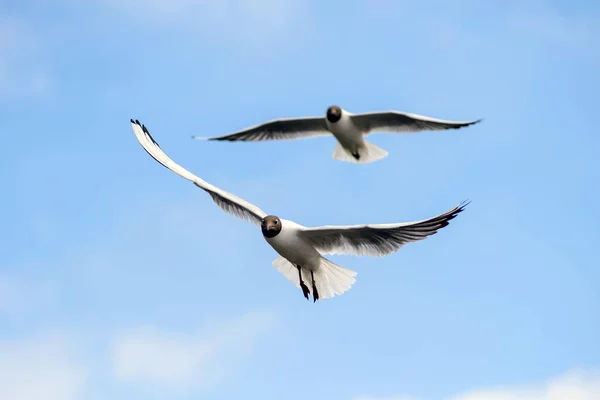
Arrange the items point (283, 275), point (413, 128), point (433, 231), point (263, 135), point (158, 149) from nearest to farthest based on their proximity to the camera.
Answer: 1. point (433, 231)
2. point (283, 275)
3. point (158, 149)
4. point (413, 128)
5. point (263, 135)

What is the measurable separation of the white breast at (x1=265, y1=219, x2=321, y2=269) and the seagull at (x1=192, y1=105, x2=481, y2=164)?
4.88 meters

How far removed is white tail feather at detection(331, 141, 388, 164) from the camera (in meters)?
19.2

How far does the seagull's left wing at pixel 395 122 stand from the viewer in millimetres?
18406

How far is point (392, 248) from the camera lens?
13.2 meters

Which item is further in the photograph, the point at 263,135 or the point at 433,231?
the point at 263,135

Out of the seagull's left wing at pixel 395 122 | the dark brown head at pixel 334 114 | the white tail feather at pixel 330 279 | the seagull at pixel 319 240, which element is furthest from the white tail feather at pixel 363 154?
the white tail feather at pixel 330 279

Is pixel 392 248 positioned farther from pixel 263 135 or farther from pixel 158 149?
pixel 263 135

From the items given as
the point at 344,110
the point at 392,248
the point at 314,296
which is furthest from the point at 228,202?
the point at 344,110

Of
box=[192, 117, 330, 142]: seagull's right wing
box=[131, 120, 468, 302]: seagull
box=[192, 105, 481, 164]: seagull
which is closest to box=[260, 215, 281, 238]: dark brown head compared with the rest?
box=[131, 120, 468, 302]: seagull

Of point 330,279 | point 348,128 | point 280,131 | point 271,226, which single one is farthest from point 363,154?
point 271,226

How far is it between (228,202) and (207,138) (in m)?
5.28

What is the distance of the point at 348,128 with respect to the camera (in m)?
18.9

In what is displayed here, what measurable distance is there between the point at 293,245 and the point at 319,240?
0.37 metres

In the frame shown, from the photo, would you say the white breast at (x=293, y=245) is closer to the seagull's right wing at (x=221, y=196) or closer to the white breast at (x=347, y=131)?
the seagull's right wing at (x=221, y=196)
